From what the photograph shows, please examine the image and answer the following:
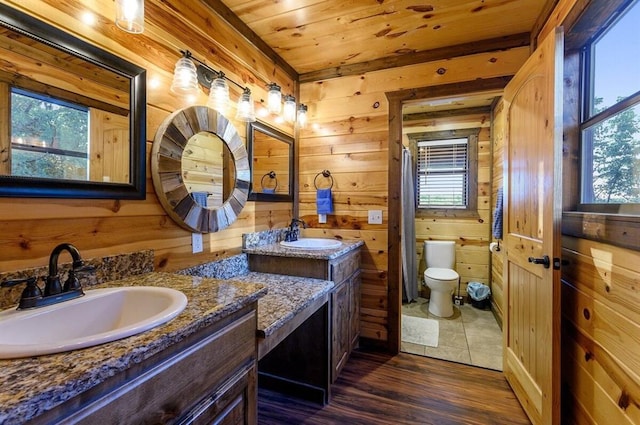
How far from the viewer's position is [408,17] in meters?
1.92

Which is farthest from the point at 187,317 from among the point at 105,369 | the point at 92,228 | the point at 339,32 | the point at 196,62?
the point at 339,32

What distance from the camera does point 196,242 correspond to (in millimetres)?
1604

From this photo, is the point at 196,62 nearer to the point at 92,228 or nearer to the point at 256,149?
the point at 256,149

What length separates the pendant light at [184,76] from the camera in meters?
1.42

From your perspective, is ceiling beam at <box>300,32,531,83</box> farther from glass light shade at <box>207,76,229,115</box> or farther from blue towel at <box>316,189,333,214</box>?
glass light shade at <box>207,76,229,115</box>

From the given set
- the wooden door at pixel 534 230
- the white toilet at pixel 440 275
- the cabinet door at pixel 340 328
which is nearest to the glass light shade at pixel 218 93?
the cabinet door at pixel 340 328

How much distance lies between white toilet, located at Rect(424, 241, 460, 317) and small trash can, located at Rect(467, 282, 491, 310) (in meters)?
0.31

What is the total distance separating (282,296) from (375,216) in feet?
4.02

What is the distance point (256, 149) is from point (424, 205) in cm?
250

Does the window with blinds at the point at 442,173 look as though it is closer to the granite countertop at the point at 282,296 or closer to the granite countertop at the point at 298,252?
the granite countertop at the point at 298,252

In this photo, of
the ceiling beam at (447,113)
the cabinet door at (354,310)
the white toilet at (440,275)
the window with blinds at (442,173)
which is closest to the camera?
the cabinet door at (354,310)

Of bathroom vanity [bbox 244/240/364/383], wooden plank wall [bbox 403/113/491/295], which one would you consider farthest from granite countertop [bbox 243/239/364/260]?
wooden plank wall [bbox 403/113/491/295]

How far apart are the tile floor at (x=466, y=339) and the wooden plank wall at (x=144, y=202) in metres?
1.82

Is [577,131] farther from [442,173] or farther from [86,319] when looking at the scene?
[86,319]
